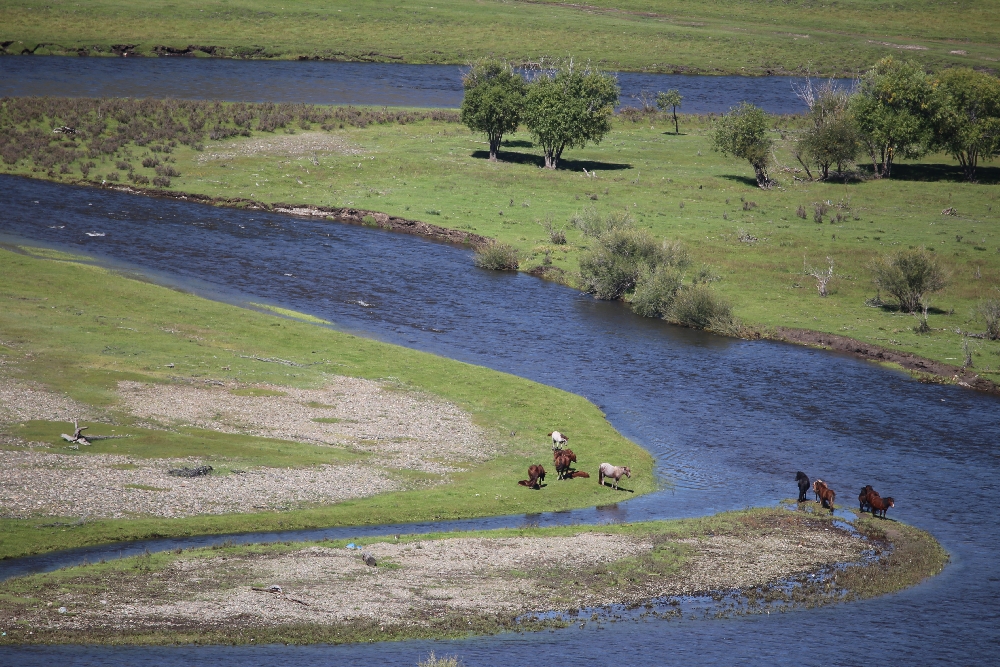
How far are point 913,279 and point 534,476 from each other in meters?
34.0

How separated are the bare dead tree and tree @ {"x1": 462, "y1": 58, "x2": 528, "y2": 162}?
3226 centimetres

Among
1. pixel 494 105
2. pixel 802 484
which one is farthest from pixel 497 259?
pixel 802 484

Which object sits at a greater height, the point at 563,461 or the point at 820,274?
the point at 820,274

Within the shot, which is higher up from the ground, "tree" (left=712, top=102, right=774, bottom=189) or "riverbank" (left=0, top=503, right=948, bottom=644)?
"tree" (left=712, top=102, right=774, bottom=189)

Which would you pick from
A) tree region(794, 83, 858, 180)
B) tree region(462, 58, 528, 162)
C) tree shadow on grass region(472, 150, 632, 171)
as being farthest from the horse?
tree region(462, 58, 528, 162)

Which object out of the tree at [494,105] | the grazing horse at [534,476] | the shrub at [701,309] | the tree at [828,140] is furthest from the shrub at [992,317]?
the tree at [494,105]

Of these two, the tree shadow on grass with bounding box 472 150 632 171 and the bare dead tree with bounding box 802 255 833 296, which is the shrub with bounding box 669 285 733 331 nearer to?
the bare dead tree with bounding box 802 255 833 296

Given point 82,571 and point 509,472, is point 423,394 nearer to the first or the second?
point 509,472

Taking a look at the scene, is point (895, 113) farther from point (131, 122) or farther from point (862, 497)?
point (131, 122)

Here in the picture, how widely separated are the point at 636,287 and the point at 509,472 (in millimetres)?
28688

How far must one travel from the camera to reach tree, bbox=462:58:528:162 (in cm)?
9144

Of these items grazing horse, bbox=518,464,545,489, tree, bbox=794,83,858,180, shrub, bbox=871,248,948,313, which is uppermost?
tree, bbox=794,83,858,180

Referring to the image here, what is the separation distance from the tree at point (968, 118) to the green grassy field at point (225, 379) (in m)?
59.3

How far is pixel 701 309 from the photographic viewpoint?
6012 cm
